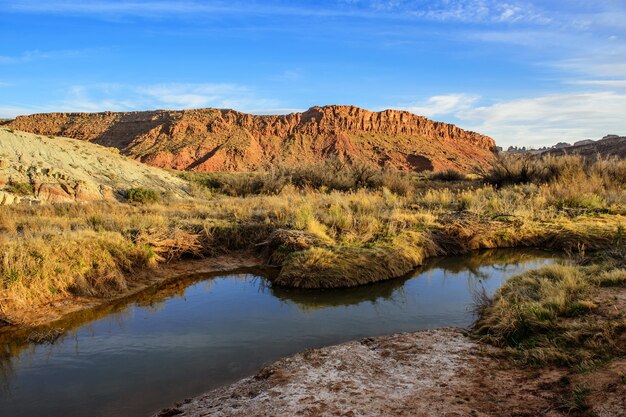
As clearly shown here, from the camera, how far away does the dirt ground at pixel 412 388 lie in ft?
15.5

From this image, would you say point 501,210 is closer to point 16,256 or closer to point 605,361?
point 605,361

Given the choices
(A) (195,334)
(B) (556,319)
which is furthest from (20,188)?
(B) (556,319)

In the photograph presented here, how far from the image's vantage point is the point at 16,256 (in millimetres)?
9273

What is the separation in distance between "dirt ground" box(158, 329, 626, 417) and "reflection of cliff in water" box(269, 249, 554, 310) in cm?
315

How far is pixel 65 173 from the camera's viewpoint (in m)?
24.6

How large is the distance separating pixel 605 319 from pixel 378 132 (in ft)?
331

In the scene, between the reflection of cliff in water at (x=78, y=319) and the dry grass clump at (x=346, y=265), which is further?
the dry grass clump at (x=346, y=265)

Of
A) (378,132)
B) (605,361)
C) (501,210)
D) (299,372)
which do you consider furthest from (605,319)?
(378,132)

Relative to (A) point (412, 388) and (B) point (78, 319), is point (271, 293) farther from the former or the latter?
(A) point (412, 388)

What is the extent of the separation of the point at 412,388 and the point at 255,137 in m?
91.3

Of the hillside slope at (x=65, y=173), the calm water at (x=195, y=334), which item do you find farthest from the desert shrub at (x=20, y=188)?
the calm water at (x=195, y=334)

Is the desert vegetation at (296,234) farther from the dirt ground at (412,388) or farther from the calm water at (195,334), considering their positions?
the dirt ground at (412,388)

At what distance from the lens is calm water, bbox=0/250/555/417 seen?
6059mm

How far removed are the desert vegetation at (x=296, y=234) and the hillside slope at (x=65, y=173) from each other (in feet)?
10.0
